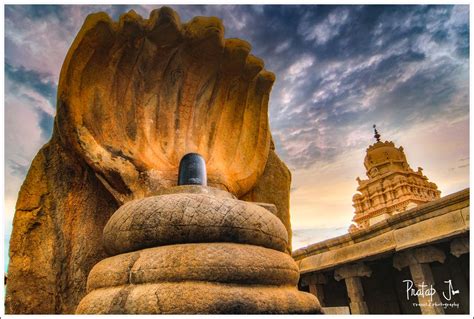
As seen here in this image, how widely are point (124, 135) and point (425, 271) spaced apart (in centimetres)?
447

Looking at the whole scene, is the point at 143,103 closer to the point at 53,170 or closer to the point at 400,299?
the point at 53,170

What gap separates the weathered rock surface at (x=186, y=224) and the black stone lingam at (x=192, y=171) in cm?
59

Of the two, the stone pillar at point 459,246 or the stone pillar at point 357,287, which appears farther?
the stone pillar at point 357,287

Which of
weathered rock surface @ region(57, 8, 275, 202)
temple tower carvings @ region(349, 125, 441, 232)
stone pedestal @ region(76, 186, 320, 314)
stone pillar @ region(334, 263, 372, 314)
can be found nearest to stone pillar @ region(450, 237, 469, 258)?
stone pillar @ region(334, 263, 372, 314)

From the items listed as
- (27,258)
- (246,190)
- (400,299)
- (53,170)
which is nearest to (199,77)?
(246,190)

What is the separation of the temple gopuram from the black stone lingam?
3.29 m

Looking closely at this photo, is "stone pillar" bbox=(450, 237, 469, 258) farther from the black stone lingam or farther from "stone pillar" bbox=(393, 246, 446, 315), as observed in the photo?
the black stone lingam

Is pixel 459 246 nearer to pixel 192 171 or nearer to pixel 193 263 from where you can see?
pixel 192 171

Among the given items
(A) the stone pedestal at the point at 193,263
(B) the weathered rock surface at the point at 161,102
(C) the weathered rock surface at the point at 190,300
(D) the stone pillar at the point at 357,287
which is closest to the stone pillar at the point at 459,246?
(D) the stone pillar at the point at 357,287

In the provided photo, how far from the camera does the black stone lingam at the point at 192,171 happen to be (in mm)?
2598

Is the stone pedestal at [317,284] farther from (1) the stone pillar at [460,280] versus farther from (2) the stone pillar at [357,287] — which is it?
(1) the stone pillar at [460,280]

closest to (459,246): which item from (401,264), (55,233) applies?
(401,264)

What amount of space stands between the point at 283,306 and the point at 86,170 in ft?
6.82

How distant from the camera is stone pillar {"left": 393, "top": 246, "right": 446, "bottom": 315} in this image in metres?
4.58
